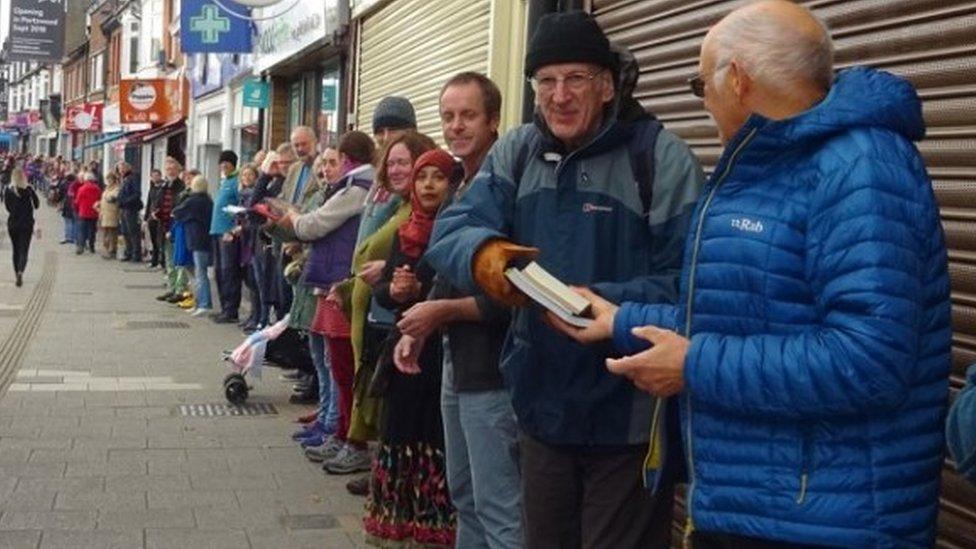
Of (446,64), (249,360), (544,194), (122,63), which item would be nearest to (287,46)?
(446,64)

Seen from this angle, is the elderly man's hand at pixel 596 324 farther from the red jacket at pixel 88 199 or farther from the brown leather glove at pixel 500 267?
the red jacket at pixel 88 199

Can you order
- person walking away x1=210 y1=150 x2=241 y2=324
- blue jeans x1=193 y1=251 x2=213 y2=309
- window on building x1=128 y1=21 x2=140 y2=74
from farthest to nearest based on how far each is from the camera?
window on building x1=128 y1=21 x2=140 y2=74
blue jeans x1=193 y1=251 x2=213 y2=309
person walking away x1=210 y1=150 x2=241 y2=324

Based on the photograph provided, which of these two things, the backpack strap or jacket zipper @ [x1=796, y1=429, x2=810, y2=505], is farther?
the backpack strap

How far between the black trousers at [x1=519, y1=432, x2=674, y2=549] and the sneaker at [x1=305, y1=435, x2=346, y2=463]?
14.0ft

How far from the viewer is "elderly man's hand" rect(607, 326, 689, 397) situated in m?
2.62

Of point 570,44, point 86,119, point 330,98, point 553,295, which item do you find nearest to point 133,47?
point 86,119

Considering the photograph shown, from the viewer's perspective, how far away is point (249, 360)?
360 inches

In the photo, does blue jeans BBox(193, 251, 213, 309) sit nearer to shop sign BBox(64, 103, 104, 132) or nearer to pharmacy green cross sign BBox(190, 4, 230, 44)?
pharmacy green cross sign BBox(190, 4, 230, 44)

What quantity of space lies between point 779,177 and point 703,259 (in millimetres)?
223

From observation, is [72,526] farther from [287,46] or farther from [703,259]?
[287,46]

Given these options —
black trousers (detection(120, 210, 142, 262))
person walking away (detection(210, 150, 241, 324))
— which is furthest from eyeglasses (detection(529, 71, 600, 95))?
black trousers (detection(120, 210, 142, 262))

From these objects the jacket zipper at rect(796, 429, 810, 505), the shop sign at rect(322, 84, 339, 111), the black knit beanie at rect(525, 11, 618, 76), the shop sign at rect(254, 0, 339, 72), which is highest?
the shop sign at rect(254, 0, 339, 72)

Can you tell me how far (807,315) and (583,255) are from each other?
104 cm

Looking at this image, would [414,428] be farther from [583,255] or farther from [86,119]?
[86,119]
